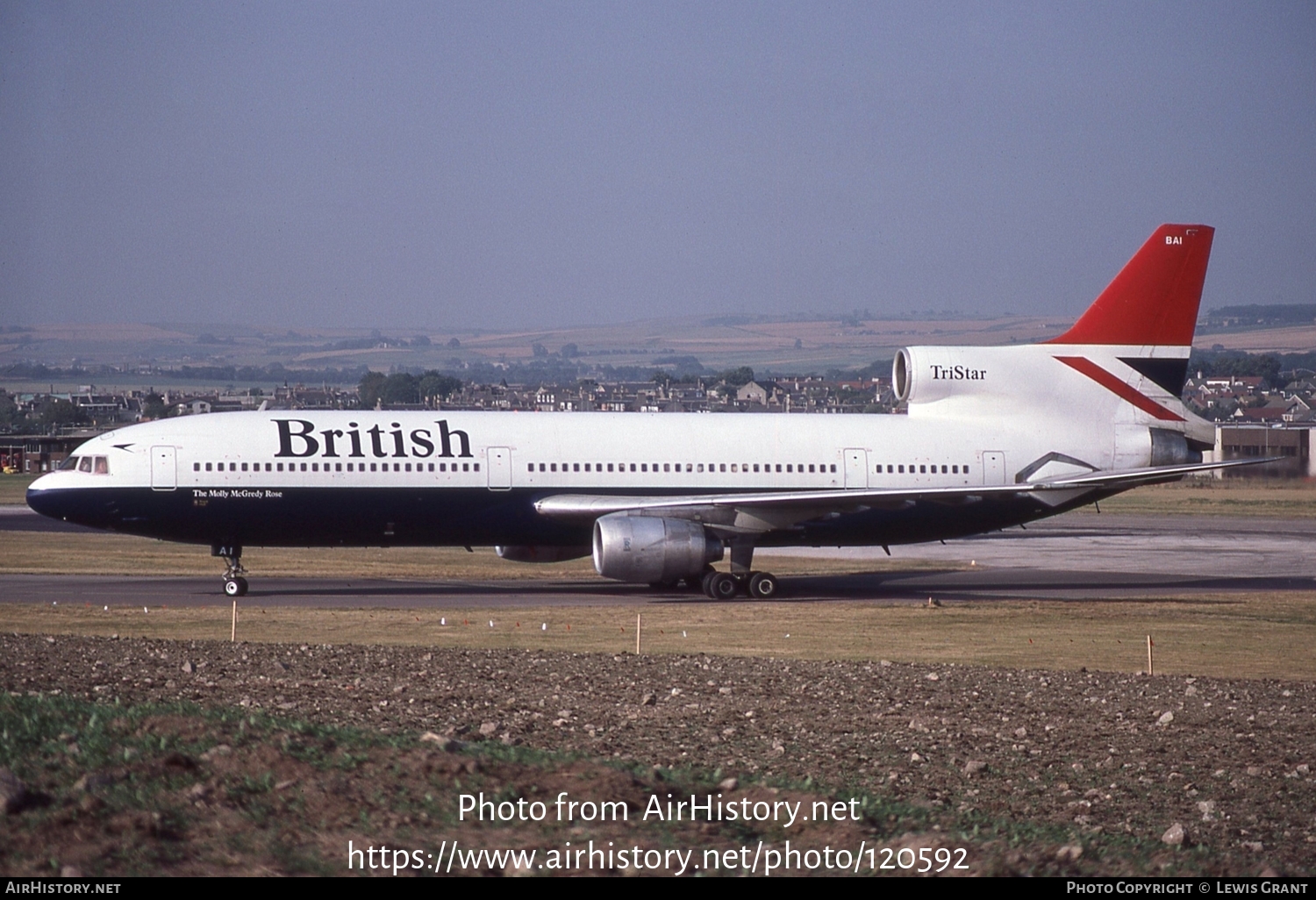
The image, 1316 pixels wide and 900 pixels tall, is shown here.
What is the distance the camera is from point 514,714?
13.7 m

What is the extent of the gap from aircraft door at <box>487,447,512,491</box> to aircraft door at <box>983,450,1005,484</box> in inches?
457

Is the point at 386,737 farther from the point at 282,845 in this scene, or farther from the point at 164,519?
the point at 164,519

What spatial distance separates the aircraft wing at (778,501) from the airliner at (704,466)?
2.1 inches

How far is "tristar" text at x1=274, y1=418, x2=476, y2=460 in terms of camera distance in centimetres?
2978

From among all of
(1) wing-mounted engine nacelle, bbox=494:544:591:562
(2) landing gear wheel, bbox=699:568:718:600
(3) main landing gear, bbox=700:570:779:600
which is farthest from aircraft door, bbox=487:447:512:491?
(3) main landing gear, bbox=700:570:779:600

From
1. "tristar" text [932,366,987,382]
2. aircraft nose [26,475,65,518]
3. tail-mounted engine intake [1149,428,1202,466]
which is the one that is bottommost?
aircraft nose [26,475,65,518]

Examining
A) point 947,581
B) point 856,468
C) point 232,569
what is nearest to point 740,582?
point 856,468

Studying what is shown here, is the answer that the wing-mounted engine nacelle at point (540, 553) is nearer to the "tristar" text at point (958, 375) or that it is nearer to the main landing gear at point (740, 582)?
the main landing gear at point (740, 582)

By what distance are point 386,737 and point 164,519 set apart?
21076 millimetres

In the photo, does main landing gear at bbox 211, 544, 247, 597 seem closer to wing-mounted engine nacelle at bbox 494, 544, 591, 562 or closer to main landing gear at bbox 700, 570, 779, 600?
wing-mounted engine nacelle at bbox 494, 544, 591, 562

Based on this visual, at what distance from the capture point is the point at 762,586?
31.4m

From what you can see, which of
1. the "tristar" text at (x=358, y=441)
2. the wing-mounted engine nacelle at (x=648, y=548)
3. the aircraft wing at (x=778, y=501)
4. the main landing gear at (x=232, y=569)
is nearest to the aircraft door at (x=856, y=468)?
the aircraft wing at (x=778, y=501)

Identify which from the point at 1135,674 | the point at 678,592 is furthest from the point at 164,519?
the point at 1135,674

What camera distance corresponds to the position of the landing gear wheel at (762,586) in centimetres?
3136
